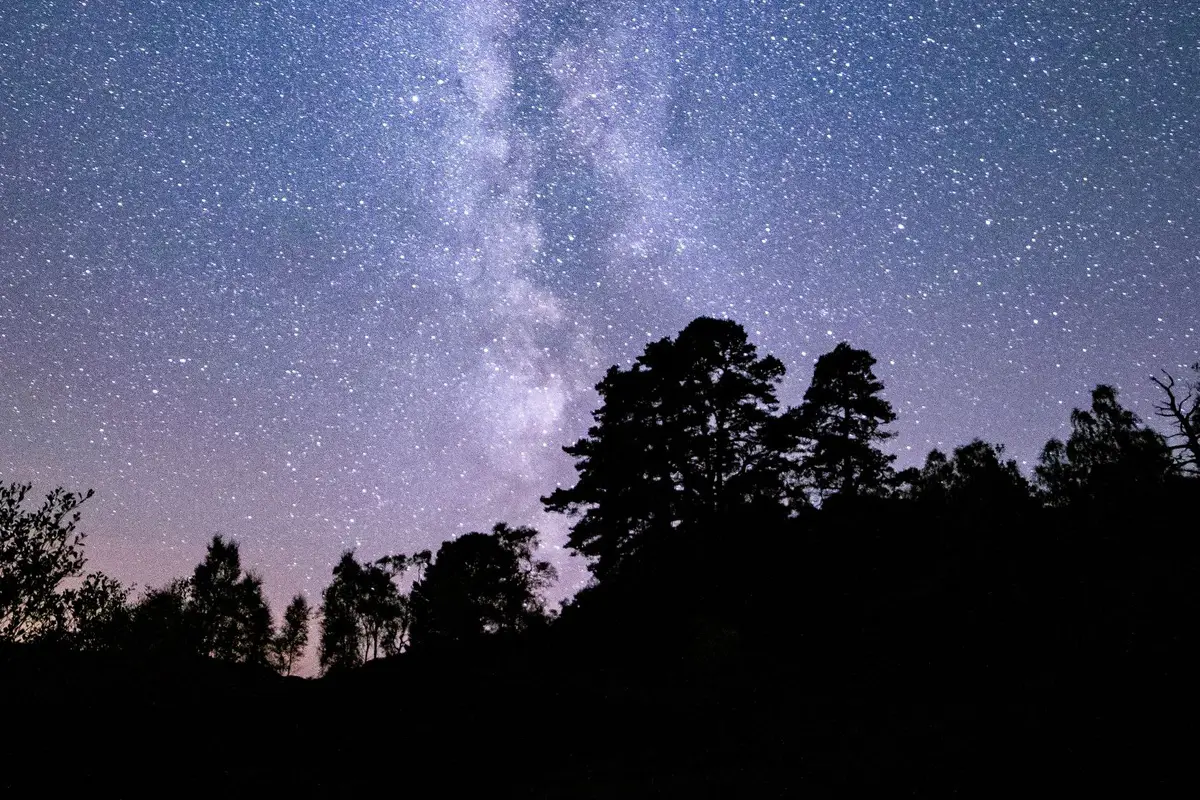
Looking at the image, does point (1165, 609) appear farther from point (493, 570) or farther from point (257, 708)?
point (493, 570)

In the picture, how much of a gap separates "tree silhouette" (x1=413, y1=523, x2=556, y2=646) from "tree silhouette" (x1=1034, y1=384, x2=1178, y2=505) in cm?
3521

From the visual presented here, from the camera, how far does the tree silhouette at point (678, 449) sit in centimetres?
3167

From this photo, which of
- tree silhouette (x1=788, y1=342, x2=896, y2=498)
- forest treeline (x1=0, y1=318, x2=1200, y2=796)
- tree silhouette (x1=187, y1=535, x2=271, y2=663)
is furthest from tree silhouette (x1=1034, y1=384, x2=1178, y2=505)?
tree silhouette (x1=187, y1=535, x2=271, y2=663)

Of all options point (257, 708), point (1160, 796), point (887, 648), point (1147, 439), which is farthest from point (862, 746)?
point (1147, 439)

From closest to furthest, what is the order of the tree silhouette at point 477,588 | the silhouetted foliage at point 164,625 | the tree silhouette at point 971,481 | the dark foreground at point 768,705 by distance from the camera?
1. the dark foreground at point 768,705
2. the silhouetted foliage at point 164,625
3. the tree silhouette at point 971,481
4. the tree silhouette at point 477,588

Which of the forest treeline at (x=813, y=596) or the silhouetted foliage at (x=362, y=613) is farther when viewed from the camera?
the silhouetted foliage at (x=362, y=613)

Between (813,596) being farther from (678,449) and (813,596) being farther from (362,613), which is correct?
(362,613)

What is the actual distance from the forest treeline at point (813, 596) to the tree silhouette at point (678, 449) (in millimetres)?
123

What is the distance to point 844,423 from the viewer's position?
34594 mm

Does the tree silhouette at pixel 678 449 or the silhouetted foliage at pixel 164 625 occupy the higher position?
the tree silhouette at pixel 678 449

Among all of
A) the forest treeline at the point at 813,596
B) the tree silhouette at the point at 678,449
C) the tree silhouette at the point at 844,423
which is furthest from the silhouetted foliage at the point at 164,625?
the tree silhouette at the point at 844,423

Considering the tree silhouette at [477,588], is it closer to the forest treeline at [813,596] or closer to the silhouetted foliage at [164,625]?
the forest treeline at [813,596]

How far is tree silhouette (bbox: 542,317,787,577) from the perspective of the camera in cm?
3167

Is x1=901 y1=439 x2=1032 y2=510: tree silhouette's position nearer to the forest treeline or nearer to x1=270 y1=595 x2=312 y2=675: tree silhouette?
the forest treeline
